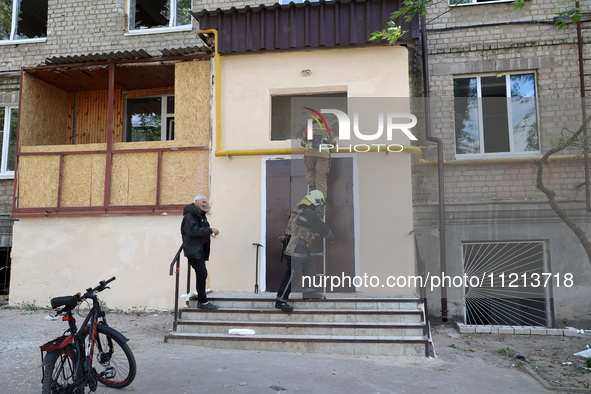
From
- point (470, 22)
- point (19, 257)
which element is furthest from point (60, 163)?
point (470, 22)

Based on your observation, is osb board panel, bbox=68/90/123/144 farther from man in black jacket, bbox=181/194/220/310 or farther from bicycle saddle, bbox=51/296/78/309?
bicycle saddle, bbox=51/296/78/309

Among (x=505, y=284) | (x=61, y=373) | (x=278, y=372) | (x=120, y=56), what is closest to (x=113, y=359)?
(x=61, y=373)

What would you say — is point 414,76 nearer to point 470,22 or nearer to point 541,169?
point 470,22

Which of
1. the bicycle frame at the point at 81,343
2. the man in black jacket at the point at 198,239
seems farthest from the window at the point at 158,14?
the bicycle frame at the point at 81,343

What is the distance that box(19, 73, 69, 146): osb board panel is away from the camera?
31.1 feet

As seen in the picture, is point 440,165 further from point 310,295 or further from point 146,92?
point 146,92

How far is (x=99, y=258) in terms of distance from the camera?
29.1 ft

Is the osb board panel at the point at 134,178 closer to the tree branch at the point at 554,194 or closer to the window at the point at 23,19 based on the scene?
the window at the point at 23,19

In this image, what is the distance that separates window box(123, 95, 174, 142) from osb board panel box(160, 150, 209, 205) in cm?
187

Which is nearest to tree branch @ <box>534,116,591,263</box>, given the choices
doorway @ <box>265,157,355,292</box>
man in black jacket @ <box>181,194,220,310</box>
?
doorway @ <box>265,157,355,292</box>

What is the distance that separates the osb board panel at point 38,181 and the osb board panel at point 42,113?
1.63 ft

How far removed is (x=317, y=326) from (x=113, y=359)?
8.81 feet

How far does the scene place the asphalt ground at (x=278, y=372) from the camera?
467cm

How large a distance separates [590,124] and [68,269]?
32.4 feet
